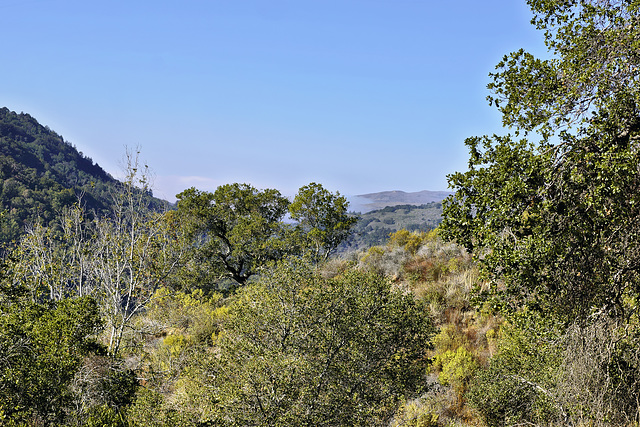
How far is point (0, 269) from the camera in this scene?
9.63 m

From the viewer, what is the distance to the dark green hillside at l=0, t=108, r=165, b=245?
263 feet

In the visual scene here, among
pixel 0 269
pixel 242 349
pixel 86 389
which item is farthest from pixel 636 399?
pixel 0 269

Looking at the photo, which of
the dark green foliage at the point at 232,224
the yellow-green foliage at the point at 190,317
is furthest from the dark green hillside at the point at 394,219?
the yellow-green foliage at the point at 190,317

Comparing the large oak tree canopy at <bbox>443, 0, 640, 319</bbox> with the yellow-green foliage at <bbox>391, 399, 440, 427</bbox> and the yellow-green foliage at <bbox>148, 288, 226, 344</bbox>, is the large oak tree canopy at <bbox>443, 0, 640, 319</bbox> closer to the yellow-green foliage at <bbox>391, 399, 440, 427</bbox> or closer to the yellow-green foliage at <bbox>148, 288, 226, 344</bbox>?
the yellow-green foliage at <bbox>391, 399, 440, 427</bbox>

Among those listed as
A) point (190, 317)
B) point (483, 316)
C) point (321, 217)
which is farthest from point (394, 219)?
point (483, 316)

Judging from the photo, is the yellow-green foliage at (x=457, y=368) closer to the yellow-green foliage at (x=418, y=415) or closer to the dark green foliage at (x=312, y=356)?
the yellow-green foliage at (x=418, y=415)

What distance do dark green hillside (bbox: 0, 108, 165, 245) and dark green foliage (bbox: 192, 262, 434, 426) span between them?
23.2 feet

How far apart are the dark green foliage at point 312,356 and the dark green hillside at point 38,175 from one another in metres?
7.08

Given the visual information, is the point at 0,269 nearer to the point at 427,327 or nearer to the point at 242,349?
the point at 242,349

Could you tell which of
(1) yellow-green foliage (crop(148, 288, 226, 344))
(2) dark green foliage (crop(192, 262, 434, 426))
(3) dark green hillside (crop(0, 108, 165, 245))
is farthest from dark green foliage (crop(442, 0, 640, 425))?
(1) yellow-green foliage (crop(148, 288, 226, 344))

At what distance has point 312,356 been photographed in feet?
24.3

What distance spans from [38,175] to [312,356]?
14191 cm

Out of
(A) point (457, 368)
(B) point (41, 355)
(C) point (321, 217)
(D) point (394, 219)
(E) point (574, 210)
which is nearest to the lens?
(E) point (574, 210)

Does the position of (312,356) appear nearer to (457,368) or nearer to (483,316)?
(483,316)
